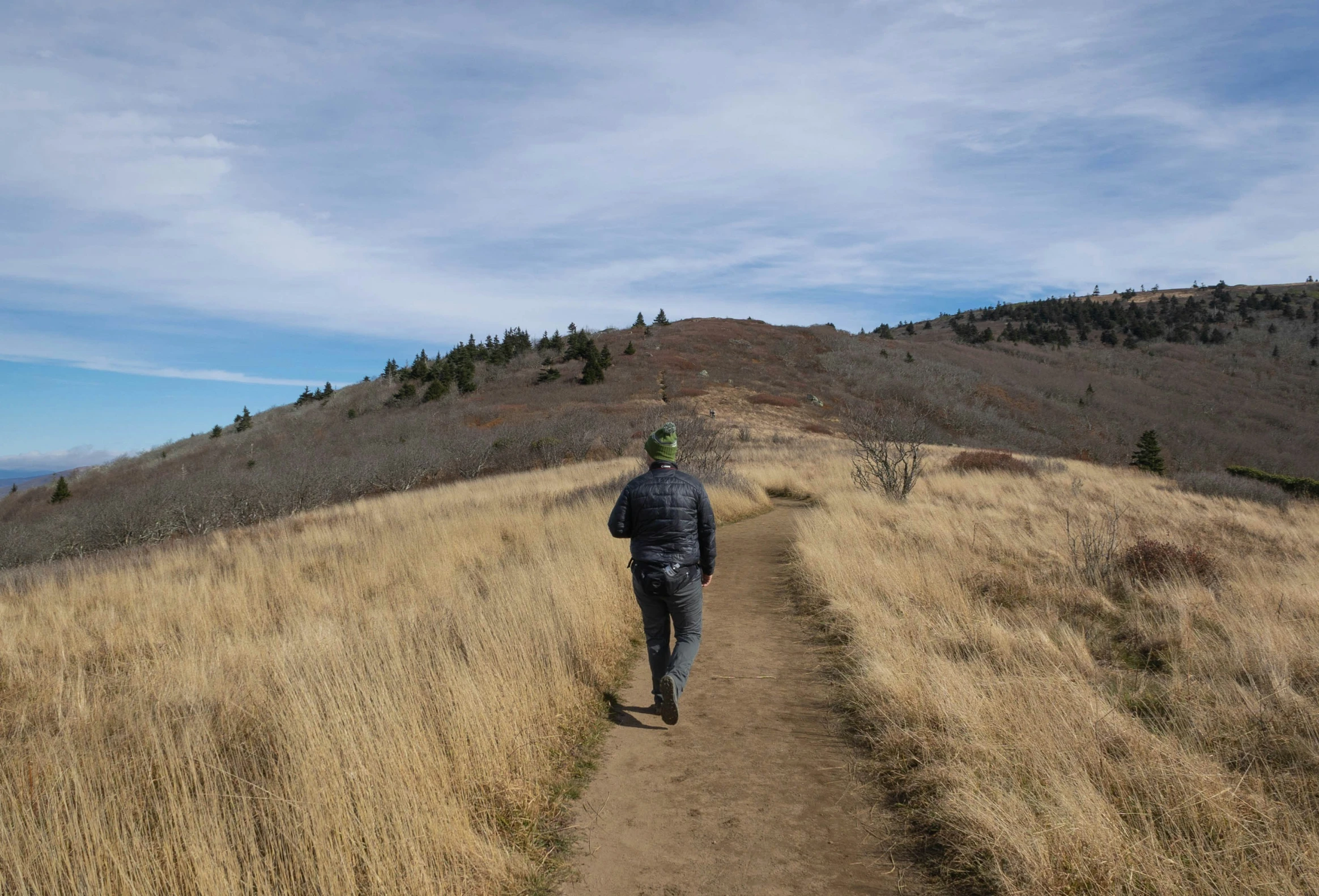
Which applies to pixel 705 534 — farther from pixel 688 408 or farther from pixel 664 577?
pixel 688 408

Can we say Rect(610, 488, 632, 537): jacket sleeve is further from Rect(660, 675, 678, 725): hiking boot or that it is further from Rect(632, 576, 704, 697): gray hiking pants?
Rect(660, 675, 678, 725): hiking boot

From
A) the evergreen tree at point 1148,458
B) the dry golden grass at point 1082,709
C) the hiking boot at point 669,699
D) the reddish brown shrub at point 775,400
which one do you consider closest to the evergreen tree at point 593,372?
the reddish brown shrub at point 775,400

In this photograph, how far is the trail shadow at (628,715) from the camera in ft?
16.2

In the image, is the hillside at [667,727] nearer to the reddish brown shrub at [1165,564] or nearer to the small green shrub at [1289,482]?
the reddish brown shrub at [1165,564]

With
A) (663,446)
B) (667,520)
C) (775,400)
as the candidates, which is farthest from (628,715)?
(775,400)

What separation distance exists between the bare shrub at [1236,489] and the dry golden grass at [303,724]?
65.9 feet

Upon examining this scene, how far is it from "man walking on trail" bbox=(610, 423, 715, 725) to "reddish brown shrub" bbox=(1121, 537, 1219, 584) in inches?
258

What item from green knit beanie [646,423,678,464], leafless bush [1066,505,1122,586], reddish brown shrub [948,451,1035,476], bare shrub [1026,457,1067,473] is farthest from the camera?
bare shrub [1026,457,1067,473]

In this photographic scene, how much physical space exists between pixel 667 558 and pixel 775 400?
4528 centimetres

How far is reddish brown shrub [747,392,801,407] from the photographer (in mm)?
48656

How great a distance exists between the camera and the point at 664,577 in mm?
4875

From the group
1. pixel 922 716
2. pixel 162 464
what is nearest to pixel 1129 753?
pixel 922 716

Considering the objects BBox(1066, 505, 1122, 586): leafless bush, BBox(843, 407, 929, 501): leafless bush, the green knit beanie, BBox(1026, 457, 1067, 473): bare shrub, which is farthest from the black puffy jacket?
BBox(1026, 457, 1067, 473): bare shrub

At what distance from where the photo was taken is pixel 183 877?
2783 mm
